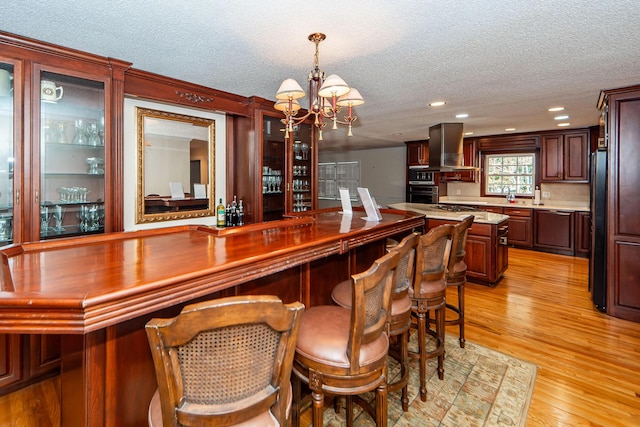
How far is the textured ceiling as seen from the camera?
1.76 m

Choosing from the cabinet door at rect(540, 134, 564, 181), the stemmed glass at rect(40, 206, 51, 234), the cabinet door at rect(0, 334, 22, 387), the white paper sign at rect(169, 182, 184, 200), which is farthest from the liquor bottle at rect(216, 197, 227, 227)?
the cabinet door at rect(540, 134, 564, 181)

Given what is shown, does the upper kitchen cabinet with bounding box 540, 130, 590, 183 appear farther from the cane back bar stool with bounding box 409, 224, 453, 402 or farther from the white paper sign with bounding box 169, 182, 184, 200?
A: the white paper sign with bounding box 169, 182, 184, 200

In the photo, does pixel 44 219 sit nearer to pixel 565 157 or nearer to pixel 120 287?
pixel 120 287

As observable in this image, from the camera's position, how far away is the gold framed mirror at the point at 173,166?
3078 mm

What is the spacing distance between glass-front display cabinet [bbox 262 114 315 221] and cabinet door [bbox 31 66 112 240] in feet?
5.31

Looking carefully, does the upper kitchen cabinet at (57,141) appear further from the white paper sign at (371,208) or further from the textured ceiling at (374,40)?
the white paper sign at (371,208)

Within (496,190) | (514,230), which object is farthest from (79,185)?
(496,190)

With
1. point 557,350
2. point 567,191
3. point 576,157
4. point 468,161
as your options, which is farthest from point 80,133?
point 567,191

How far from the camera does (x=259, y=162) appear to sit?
3.65m

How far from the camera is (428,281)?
209 cm

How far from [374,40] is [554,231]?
542cm

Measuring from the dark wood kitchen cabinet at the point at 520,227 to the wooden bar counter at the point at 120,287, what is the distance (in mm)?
5396

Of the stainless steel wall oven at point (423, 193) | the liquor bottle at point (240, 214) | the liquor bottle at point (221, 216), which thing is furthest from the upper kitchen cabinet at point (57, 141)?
the stainless steel wall oven at point (423, 193)

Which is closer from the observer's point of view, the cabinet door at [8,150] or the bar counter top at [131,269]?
the bar counter top at [131,269]
